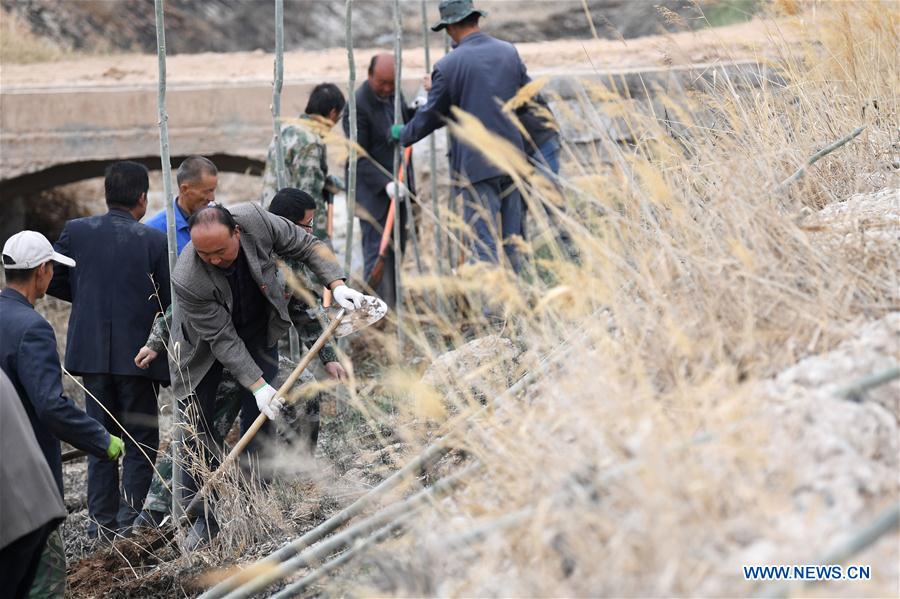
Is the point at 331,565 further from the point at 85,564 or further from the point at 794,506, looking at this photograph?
the point at 85,564

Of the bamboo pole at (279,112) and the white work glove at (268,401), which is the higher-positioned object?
the bamboo pole at (279,112)

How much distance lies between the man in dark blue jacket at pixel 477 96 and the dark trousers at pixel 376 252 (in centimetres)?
87

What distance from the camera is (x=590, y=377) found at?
8.21 ft

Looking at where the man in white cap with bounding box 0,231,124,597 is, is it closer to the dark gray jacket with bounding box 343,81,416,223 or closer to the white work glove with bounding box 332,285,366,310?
the white work glove with bounding box 332,285,366,310

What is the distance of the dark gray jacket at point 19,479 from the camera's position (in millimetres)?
3074

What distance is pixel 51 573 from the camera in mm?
3430

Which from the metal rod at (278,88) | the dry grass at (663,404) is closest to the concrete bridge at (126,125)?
the metal rod at (278,88)

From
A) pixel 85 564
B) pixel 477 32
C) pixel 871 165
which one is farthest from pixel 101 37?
pixel 871 165

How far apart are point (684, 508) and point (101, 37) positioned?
13.1 metres

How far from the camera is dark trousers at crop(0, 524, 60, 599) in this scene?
3197 millimetres

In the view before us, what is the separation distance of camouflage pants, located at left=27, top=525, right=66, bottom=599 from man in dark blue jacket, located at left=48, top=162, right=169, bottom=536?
0.97 m

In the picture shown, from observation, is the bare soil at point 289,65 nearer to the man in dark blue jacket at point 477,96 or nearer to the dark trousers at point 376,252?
the dark trousers at point 376,252

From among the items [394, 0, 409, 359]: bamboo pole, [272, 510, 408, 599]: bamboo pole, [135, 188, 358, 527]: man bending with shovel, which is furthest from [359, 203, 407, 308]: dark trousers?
[272, 510, 408, 599]: bamboo pole

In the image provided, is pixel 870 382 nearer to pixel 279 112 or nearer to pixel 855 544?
pixel 855 544
